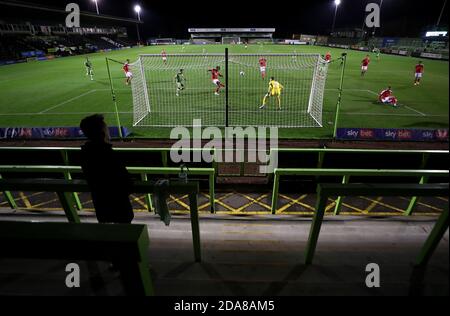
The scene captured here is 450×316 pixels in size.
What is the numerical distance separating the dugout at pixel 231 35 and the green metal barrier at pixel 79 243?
318 feet

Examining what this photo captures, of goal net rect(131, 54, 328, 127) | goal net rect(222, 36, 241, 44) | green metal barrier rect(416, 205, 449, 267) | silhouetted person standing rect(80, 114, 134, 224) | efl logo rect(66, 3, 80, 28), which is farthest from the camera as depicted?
goal net rect(222, 36, 241, 44)

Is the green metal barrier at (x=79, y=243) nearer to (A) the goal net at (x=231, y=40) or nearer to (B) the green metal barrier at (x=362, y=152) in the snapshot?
(B) the green metal barrier at (x=362, y=152)

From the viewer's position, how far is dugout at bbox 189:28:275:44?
304 ft

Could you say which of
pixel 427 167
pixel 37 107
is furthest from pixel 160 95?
Answer: pixel 427 167

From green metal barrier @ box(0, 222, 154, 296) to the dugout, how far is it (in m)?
97.0

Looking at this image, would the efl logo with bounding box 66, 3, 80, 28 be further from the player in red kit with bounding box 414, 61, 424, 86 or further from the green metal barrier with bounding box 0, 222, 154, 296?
the green metal barrier with bounding box 0, 222, 154, 296

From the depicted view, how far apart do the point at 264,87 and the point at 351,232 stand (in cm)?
1793

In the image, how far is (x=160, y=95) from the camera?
18812 millimetres

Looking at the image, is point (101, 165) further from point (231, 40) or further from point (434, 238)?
point (231, 40)

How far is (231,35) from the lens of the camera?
97375 mm

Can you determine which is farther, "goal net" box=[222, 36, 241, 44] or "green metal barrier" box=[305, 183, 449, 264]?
"goal net" box=[222, 36, 241, 44]

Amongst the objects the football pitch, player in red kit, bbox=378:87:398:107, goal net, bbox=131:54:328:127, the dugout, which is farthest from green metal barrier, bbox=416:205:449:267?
the dugout

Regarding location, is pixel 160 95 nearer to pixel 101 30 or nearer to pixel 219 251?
pixel 219 251

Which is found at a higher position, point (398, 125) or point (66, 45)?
point (66, 45)
